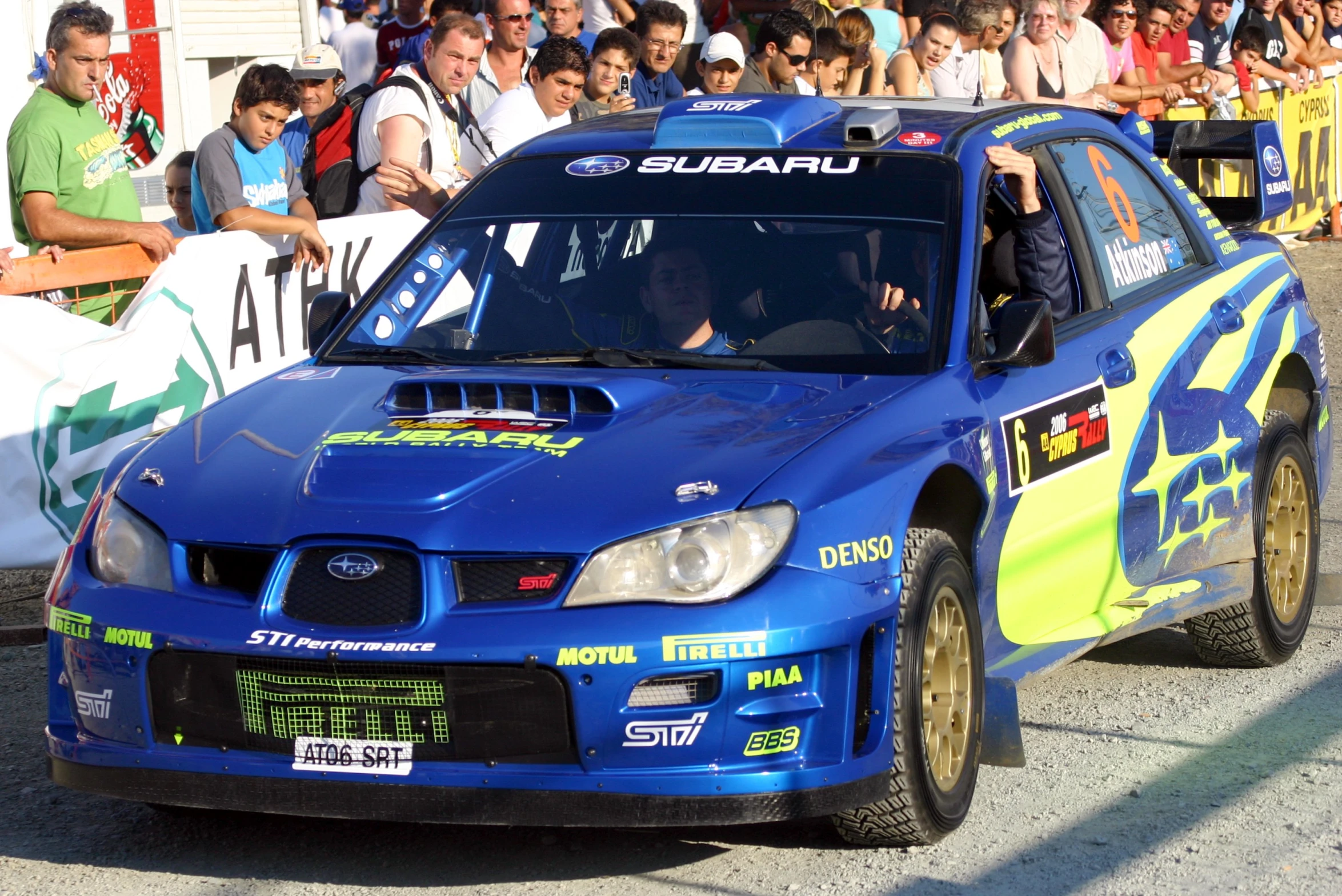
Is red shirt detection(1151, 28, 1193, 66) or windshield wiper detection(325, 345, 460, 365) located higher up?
windshield wiper detection(325, 345, 460, 365)

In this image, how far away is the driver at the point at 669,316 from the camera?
16.0 ft

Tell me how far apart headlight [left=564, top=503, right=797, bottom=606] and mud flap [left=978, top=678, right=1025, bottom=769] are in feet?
3.16

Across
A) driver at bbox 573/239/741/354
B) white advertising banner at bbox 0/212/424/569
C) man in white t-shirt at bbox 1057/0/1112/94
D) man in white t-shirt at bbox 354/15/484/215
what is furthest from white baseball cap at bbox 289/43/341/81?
driver at bbox 573/239/741/354

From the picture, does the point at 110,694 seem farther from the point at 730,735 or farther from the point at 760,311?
the point at 760,311

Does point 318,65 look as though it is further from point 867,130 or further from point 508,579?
point 508,579

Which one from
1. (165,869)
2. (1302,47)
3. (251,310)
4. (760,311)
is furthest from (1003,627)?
(1302,47)

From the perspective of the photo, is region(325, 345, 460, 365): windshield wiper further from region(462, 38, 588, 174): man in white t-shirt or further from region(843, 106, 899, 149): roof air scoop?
region(462, 38, 588, 174): man in white t-shirt

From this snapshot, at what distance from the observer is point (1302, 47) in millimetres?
17625

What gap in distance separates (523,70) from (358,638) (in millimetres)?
8019

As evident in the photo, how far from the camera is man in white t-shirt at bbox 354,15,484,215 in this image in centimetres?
851

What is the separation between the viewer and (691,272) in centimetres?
495

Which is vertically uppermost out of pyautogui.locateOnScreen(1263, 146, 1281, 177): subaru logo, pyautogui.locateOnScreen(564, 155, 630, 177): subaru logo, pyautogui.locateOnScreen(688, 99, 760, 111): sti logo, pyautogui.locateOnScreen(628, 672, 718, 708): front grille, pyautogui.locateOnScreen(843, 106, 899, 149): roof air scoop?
pyautogui.locateOnScreen(688, 99, 760, 111): sti logo

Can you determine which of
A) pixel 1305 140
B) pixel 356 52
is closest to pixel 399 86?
pixel 356 52

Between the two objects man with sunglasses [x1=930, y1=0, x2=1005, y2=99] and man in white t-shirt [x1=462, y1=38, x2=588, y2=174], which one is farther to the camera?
man with sunglasses [x1=930, y1=0, x2=1005, y2=99]
